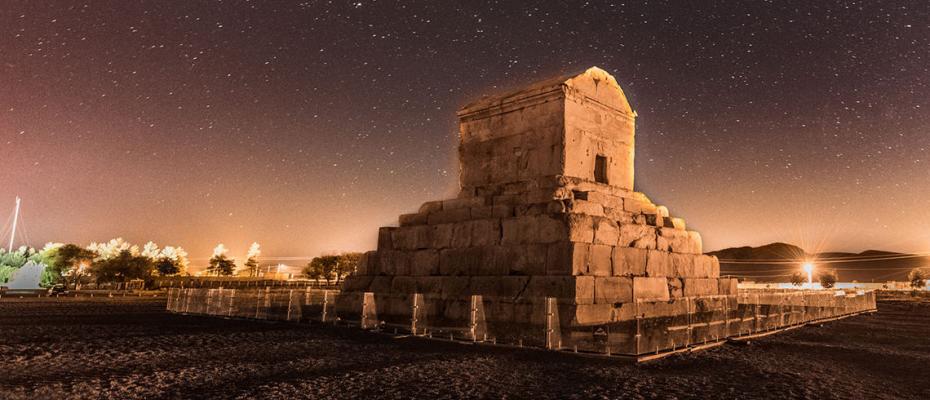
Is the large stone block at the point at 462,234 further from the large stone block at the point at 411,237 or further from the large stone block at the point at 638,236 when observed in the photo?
the large stone block at the point at 638,236

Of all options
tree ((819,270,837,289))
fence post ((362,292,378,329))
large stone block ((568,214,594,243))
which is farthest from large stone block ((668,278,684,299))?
tree ((819,270,837,289))

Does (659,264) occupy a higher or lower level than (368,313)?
higher

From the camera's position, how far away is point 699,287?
15.6 m

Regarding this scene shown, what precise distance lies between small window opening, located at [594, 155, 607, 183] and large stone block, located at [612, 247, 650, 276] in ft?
9.91

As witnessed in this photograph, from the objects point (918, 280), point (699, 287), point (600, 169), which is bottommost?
point (699, 287)

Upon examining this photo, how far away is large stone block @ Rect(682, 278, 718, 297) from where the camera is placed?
15.1 meters

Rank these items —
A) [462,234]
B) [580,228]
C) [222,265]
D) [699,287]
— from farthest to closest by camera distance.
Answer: [222,265], [699,287], [462,234], [580,228]

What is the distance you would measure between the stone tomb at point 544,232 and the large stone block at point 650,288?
43mm

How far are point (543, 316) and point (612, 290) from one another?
218 centimetres

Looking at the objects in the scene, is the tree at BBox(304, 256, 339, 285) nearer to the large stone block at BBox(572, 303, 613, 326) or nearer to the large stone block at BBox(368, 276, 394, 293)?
the large stone block at BBox(368, 276, 394, 293)

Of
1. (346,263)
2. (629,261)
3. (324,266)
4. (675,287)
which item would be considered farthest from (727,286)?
(324,266)

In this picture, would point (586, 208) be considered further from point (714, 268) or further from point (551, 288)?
point (714, 268)

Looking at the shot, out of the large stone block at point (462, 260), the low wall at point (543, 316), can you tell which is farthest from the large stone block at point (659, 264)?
the large stone block at point (462, 260)

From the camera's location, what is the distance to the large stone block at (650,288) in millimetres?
13102
